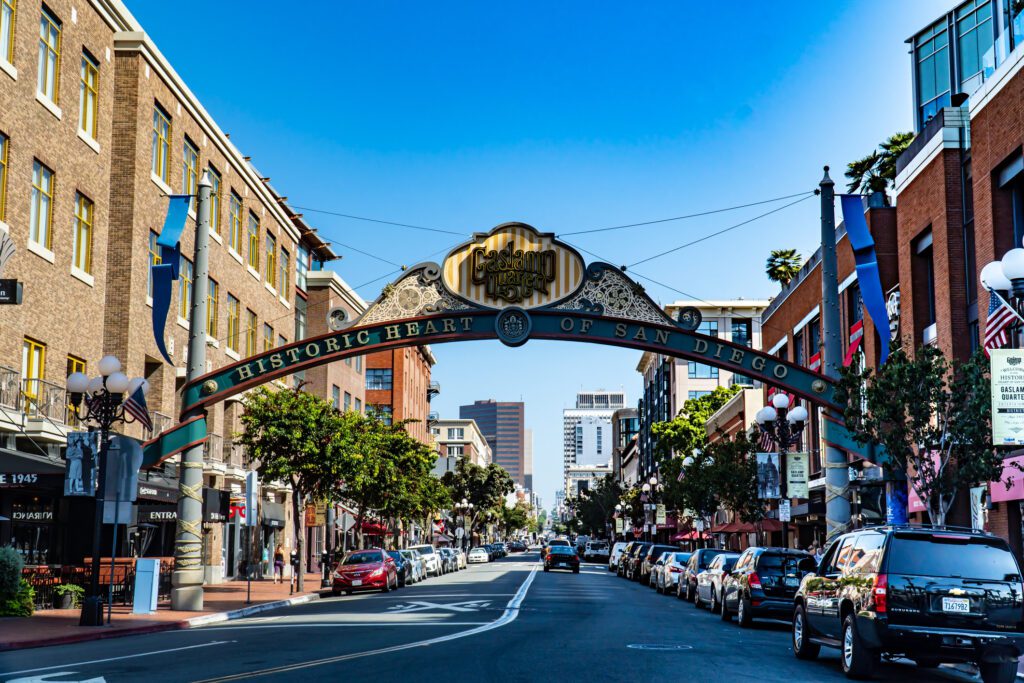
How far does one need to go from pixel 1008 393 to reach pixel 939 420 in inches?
251

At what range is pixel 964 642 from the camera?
1319cm

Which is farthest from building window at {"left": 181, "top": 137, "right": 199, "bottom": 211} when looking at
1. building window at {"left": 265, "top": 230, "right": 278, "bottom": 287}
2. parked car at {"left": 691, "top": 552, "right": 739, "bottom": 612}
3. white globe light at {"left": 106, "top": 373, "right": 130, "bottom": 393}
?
parked car at {"left": 691, "top": 552, "right": 739, "bottom": 612}

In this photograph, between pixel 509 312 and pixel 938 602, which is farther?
pixel 509 312

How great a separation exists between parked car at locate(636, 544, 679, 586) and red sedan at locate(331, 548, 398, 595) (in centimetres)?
1146

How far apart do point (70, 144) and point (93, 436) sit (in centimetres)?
1174

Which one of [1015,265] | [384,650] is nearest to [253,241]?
[384,650]

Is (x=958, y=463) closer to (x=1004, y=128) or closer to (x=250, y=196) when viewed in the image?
(x=1004, y=128)

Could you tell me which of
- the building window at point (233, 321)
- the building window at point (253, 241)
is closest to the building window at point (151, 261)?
the building window at point (233, 321)

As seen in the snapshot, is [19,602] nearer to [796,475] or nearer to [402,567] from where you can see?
[796,475]

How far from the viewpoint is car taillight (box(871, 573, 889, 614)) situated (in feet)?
44.1

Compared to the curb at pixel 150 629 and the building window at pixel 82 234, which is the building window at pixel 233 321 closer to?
the building window at pixel 82 234

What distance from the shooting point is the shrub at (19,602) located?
2381 centimetres

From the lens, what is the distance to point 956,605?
525 inches

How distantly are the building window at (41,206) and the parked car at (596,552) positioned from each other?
7135 cm
